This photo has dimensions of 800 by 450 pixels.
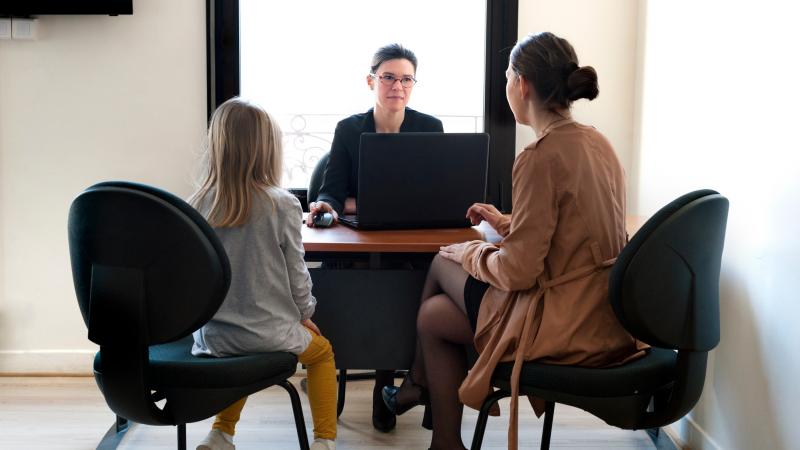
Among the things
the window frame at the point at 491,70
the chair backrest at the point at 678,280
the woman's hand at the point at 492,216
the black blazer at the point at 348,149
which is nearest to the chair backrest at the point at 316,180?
the black blazer at the point at 348,149

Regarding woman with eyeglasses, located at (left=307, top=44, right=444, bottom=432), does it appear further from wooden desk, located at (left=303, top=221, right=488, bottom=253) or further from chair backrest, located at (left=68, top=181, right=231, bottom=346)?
chair backrest, located at (left=68, top=181, right=231, bottom=346)

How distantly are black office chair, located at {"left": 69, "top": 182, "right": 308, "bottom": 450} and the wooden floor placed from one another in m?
0.97

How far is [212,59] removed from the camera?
10.7ft

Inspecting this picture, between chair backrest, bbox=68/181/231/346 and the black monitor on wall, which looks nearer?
chair backrest, bbox=68/181/231/346

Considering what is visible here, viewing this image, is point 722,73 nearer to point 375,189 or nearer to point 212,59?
point 375,189

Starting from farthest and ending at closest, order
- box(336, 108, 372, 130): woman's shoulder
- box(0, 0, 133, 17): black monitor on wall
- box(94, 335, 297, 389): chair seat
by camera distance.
A: box(0, 0, 133, 17): black monitor on wall
box(336, 108, 372, 130): woman's shoulder
box(94, 335, 297, 389): chair seat

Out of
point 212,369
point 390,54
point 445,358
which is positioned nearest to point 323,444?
point 445,358

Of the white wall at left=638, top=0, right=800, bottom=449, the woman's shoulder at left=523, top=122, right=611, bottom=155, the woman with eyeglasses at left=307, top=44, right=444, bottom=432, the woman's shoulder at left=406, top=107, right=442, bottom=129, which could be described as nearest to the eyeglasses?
the woman with eyeglasses at left=307, top=44, right=444, bottom=432

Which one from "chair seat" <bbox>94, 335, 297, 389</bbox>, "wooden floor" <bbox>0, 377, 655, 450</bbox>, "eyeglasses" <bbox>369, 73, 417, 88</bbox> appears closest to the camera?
"chair seat" <bbox>94, 335, 297, 389</bbox>

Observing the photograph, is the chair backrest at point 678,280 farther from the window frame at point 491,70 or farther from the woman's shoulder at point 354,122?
the window frame at point 491,70

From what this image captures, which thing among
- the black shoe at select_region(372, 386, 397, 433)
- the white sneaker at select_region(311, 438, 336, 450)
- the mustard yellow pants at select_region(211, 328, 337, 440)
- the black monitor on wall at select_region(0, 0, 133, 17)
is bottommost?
the black shoe at select_region(372, 386, 397, 433)

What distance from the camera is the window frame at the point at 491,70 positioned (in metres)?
3.26

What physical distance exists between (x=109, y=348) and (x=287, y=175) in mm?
1738

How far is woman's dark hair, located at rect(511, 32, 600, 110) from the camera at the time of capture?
1.87 meters
